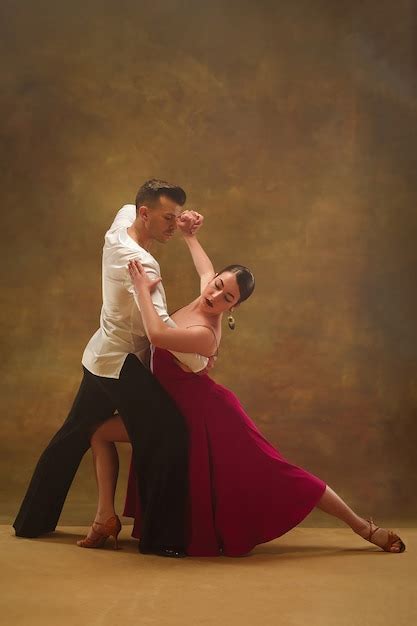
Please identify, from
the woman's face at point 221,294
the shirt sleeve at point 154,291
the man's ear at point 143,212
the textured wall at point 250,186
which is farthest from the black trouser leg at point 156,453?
the textured wall at point 250,186

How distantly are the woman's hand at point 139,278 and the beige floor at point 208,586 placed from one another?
1000mm

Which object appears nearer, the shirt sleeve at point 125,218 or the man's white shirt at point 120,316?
the man's white shirt at point 120,316

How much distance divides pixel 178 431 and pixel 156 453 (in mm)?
119

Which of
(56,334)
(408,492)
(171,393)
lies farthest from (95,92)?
(408,492)

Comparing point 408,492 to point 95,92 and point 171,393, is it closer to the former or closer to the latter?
point 171,393

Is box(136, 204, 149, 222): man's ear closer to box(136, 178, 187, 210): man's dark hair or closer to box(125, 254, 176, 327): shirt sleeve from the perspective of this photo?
box(136, 178, 187, 210): man's dark hair

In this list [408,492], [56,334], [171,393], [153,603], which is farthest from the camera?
[56,334]

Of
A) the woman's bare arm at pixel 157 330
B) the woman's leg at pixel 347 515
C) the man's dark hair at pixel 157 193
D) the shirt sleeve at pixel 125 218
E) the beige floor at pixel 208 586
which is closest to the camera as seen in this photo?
the beige floor at pixel 208 586

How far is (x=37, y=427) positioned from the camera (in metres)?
5.22

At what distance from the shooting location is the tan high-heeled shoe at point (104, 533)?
3.68m

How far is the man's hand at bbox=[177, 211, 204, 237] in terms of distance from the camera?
3.93 meters

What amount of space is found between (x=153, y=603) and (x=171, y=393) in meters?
1.00

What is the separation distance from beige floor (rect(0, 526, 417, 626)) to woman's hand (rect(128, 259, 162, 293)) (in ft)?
3.28

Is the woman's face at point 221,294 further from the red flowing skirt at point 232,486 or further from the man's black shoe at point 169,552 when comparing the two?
the man's black shoe at point 169,552
